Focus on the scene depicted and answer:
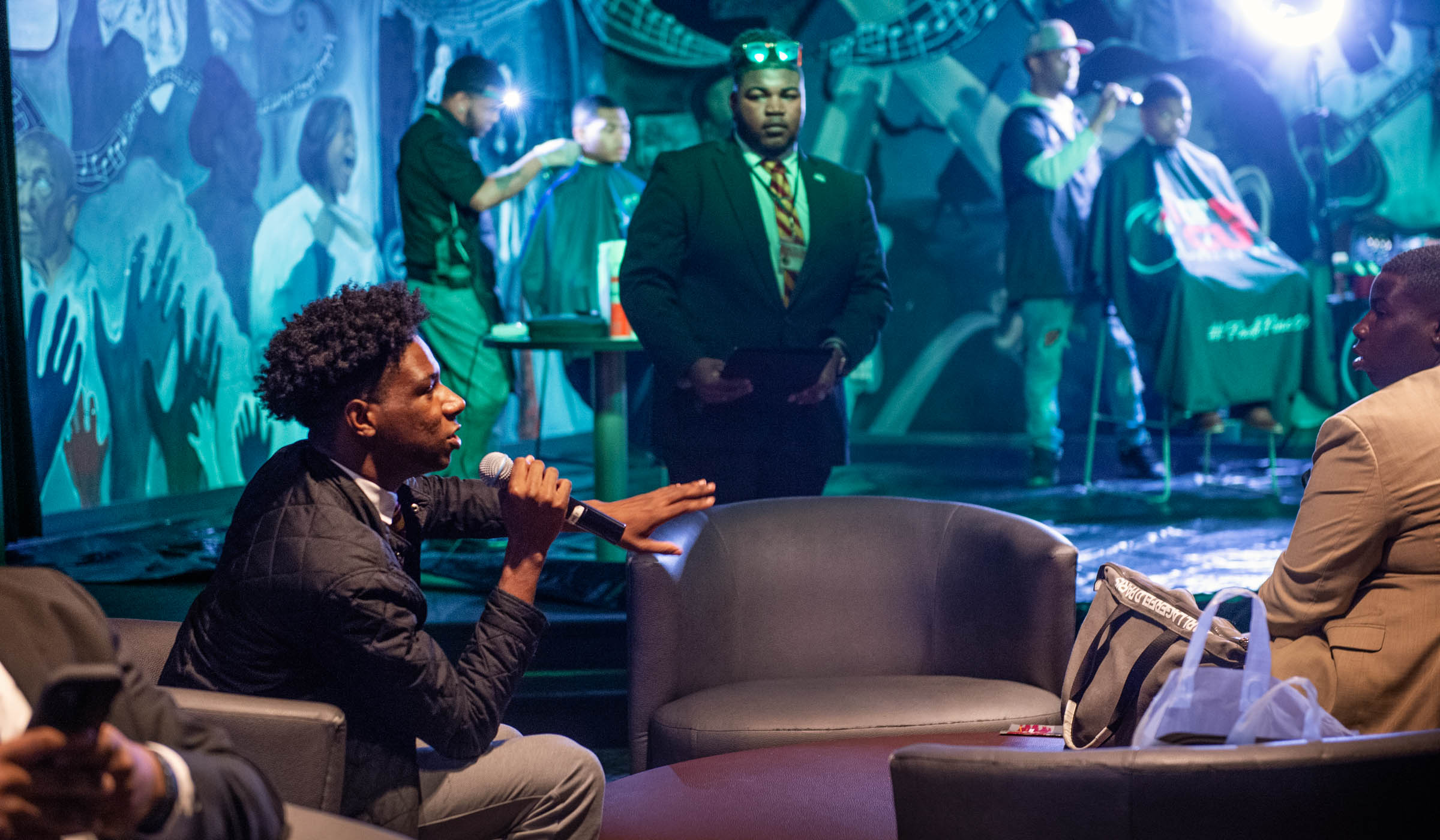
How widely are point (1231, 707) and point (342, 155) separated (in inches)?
229

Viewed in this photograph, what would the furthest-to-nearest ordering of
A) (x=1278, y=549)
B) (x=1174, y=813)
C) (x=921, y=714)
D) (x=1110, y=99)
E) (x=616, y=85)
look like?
1. (x=616, y=85)
2. (x=1110, y=99)
3. (x=1278, y=549)
4. (x=921, y=714)
5. (x=1174, y=813)

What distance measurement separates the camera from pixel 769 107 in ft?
11.8

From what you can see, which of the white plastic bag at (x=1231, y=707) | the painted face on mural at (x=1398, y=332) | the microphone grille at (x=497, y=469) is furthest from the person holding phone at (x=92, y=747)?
the painted face on mural at (x=1398, y=332)

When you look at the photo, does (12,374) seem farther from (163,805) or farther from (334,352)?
(163,805)

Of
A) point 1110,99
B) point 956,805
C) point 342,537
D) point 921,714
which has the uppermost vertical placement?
point 1110,99

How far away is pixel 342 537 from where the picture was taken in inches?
61.6

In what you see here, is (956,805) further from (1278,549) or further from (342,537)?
(1278,549)

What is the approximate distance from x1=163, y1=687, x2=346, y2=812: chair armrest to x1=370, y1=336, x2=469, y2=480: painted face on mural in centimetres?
38

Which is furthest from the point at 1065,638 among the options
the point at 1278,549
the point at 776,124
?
the point at 1278,549

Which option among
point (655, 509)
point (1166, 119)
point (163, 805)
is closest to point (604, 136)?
point (1166, 119)

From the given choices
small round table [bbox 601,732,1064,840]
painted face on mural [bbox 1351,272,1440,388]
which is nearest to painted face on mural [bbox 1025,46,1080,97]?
painted face on mural [bbox 1351,272,1440,388]

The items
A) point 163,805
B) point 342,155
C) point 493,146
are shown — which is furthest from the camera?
point 493,146

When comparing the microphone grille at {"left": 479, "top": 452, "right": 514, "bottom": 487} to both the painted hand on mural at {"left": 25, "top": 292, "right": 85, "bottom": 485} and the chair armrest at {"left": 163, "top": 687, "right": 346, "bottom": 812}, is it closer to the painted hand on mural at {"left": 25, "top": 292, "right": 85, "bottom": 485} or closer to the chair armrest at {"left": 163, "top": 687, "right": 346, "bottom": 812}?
the chair armrest at {"left": 163, "top": 687, "right": 346, "bottom": 812}

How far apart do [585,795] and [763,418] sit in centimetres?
187
